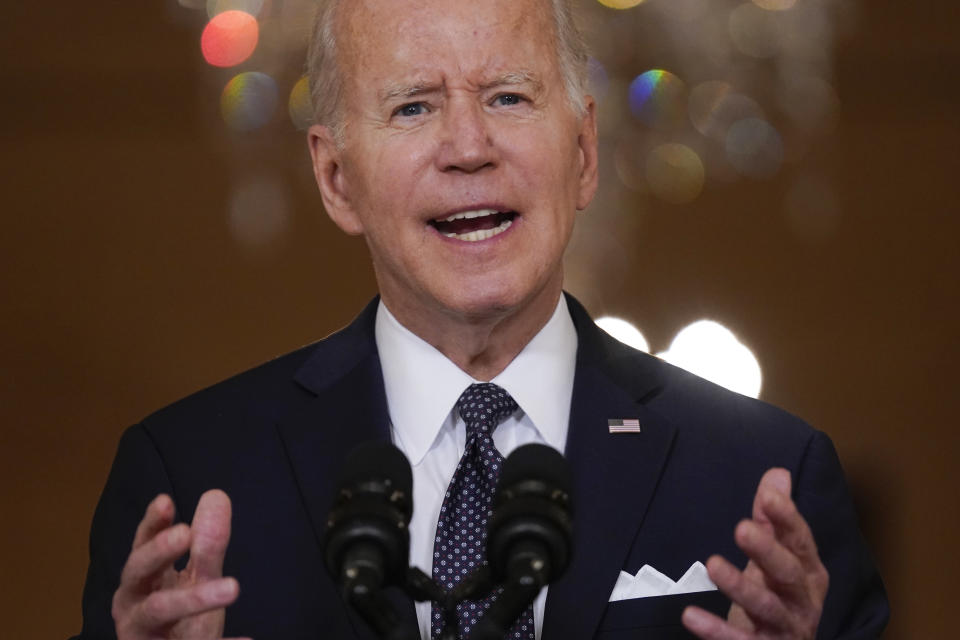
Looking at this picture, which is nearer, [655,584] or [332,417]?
[655,584]

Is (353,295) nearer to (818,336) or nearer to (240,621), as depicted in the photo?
(818,336)

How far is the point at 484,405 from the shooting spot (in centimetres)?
171

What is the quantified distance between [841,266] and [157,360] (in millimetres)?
1821

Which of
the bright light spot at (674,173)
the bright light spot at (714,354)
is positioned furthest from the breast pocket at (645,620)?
the bright light spot at (674,173)

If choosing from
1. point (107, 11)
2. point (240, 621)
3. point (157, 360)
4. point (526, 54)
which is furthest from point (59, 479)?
point (526, 54)

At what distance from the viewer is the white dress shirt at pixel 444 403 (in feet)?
5.58

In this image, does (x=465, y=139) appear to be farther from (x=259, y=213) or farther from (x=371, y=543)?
(x=259, y=213)

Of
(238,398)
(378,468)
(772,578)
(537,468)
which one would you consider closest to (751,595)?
(772,578)

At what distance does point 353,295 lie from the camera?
11.7ft

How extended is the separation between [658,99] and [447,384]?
6.87ft

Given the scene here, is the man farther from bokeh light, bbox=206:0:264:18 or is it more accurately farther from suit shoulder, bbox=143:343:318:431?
bokeh light, bbox=206:0:264:18

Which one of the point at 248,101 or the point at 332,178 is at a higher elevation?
the point at 248,101

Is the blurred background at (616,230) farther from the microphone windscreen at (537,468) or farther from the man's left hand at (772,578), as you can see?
the microphone windscreen at (537,468)

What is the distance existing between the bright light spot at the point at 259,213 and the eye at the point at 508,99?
6.42ft
